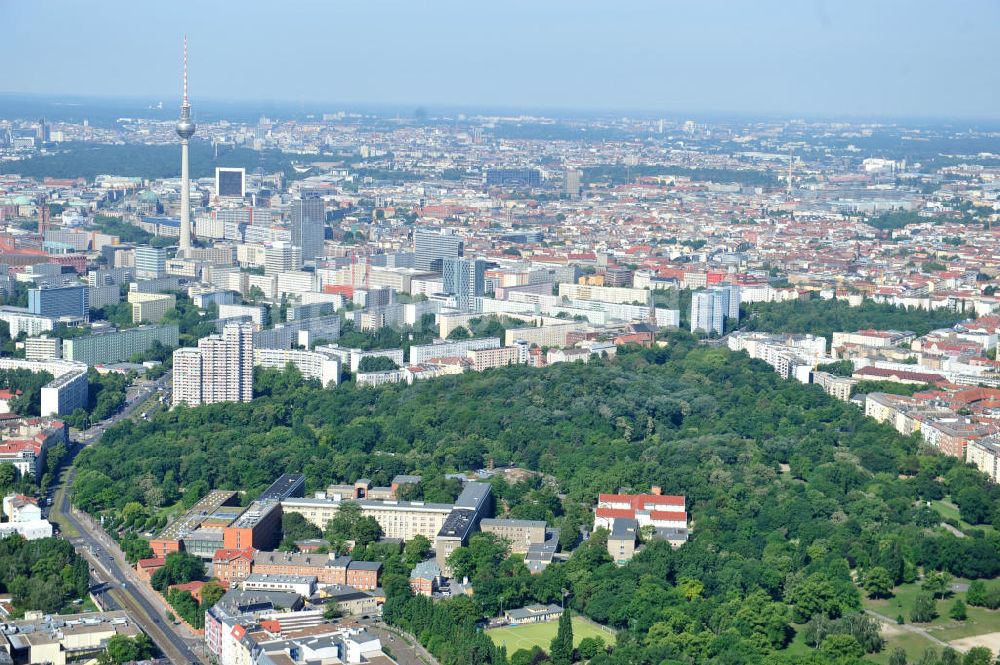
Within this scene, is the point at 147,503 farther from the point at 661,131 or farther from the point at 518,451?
the point at 661,131

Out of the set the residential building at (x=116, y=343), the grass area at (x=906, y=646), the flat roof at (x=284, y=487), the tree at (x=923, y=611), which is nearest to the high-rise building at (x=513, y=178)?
the residential building at (x=116, y=343)

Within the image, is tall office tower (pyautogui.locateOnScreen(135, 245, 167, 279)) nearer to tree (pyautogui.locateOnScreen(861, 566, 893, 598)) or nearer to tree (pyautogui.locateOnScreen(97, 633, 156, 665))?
tree (pyautogui.locateOnScreen(97, 633, 156, 665))

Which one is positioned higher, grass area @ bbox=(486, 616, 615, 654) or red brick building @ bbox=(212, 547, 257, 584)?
red brick building @ bbox=(212, 547, 257, 584)

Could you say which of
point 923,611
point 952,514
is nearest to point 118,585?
point 923,611

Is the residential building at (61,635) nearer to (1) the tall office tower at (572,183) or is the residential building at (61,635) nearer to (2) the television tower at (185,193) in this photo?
(2) the television tower at (185,193)

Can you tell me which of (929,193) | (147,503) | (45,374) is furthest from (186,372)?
(929,193)

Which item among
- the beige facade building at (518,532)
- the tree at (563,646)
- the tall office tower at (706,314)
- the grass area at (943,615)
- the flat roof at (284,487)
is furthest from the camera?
the tall office tower at (706,314)

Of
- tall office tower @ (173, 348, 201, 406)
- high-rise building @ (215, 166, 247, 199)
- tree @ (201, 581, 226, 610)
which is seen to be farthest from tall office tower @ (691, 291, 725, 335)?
high-rise building @ (215, 166, 247, 199)
